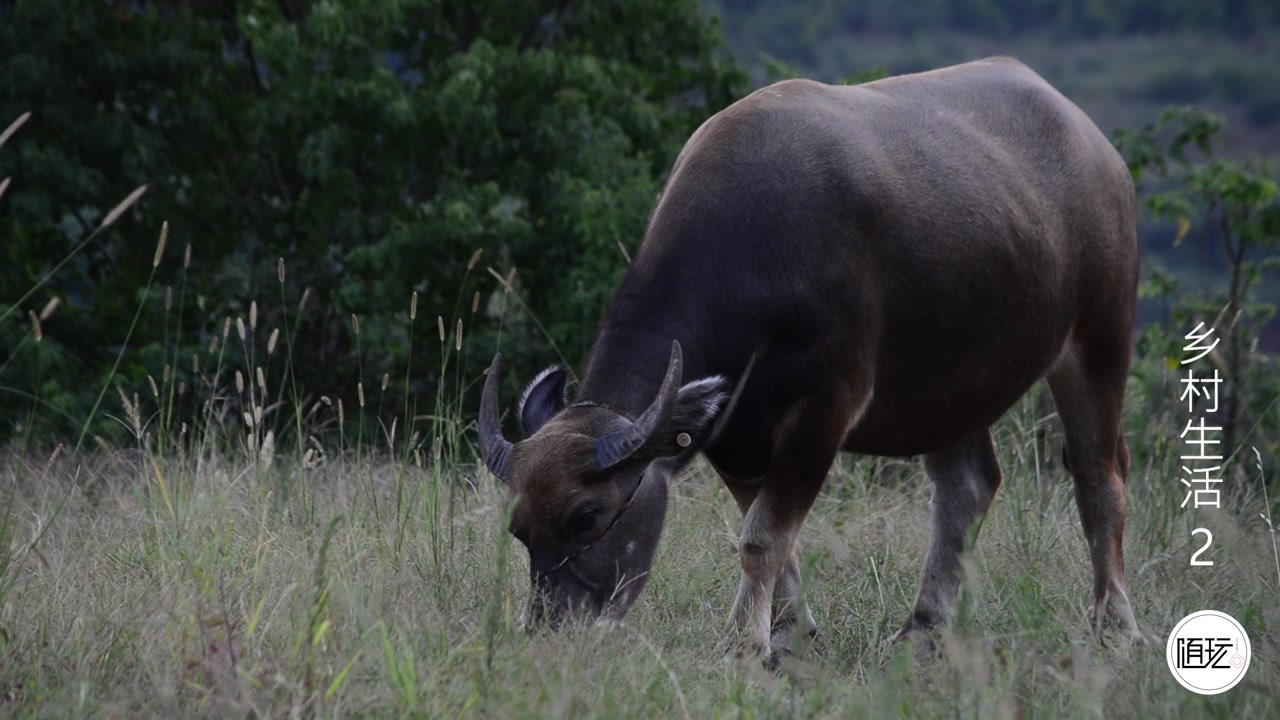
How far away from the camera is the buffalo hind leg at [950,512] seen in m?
5.93

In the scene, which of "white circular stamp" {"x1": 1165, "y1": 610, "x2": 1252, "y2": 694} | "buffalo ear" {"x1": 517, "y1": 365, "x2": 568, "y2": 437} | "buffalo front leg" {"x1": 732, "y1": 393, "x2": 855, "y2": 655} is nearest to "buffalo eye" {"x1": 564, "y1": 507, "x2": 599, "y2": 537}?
"buffalo ear" {"x1": 517, "y1": 365, "x2": 568, "y2": 437}

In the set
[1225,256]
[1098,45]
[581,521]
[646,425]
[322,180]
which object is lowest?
[1098,45]

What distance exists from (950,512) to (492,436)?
2413 millimetres

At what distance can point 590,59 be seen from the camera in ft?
38.8

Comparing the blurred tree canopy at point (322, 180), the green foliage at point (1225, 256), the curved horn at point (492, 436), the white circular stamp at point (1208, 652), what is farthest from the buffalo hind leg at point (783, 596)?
the blurred tree canopy at point (322, 180)

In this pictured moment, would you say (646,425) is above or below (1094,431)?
above

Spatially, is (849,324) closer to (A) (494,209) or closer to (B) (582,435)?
(B) (582,435)

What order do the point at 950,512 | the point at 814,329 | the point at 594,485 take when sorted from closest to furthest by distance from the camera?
1. the point at 594,485
2. the point at 814,329
3. the point at 950,512

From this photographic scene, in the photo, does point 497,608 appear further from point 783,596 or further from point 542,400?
point 783,596

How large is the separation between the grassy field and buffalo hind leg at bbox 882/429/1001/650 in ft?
0.57

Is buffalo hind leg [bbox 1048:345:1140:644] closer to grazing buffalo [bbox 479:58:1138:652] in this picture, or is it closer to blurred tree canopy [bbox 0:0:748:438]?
grazing buffalo [bbox 479:58:1138:652]

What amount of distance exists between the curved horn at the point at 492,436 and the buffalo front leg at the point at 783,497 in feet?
3.21

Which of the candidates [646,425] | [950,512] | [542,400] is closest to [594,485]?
[646,425]

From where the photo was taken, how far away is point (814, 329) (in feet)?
16.1
